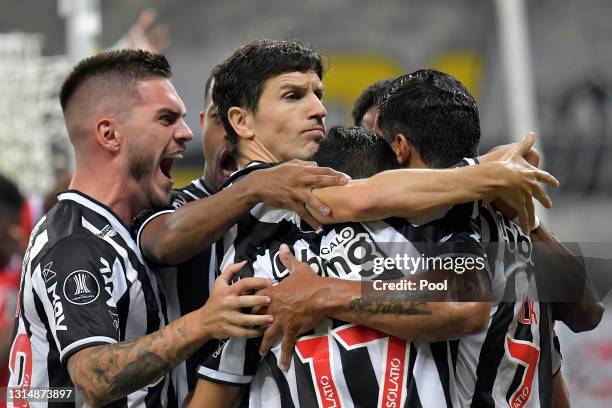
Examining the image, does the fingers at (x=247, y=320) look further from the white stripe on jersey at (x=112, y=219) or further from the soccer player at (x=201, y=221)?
the white stripe on jersey at (x=112, y=219)

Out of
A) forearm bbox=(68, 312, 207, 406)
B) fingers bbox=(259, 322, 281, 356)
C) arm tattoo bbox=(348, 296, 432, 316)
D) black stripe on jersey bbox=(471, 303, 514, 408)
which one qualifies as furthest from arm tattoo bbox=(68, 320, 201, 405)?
black stripe on jersey bbox=(471, 303, 514, 408)

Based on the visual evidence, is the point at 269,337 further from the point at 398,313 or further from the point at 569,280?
the point at 569,280

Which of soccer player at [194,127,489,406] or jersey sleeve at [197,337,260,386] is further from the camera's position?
jersey sleeve at [197,337,260,386]

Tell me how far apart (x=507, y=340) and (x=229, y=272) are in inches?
34.7

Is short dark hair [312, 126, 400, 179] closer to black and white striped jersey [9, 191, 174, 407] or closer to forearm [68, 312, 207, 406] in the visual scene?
forearm [68, 312, 207, 406]

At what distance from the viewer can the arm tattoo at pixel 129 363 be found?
9.78ft

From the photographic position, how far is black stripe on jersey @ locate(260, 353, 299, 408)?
9.48 feet

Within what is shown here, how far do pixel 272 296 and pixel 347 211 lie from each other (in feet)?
1.11

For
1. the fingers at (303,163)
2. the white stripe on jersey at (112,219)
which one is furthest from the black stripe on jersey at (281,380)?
the white stripe on jersey at (112,219)

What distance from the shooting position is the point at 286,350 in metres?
2.87

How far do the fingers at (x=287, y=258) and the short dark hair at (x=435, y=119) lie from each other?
1.68 ft

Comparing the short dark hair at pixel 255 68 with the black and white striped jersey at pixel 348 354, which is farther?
the short dark hair at pixel 255 68

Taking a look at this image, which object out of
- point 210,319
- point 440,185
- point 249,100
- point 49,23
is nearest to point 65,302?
point 210,319

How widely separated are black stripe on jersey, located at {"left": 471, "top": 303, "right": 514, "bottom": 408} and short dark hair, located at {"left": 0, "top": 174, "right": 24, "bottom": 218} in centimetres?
379
